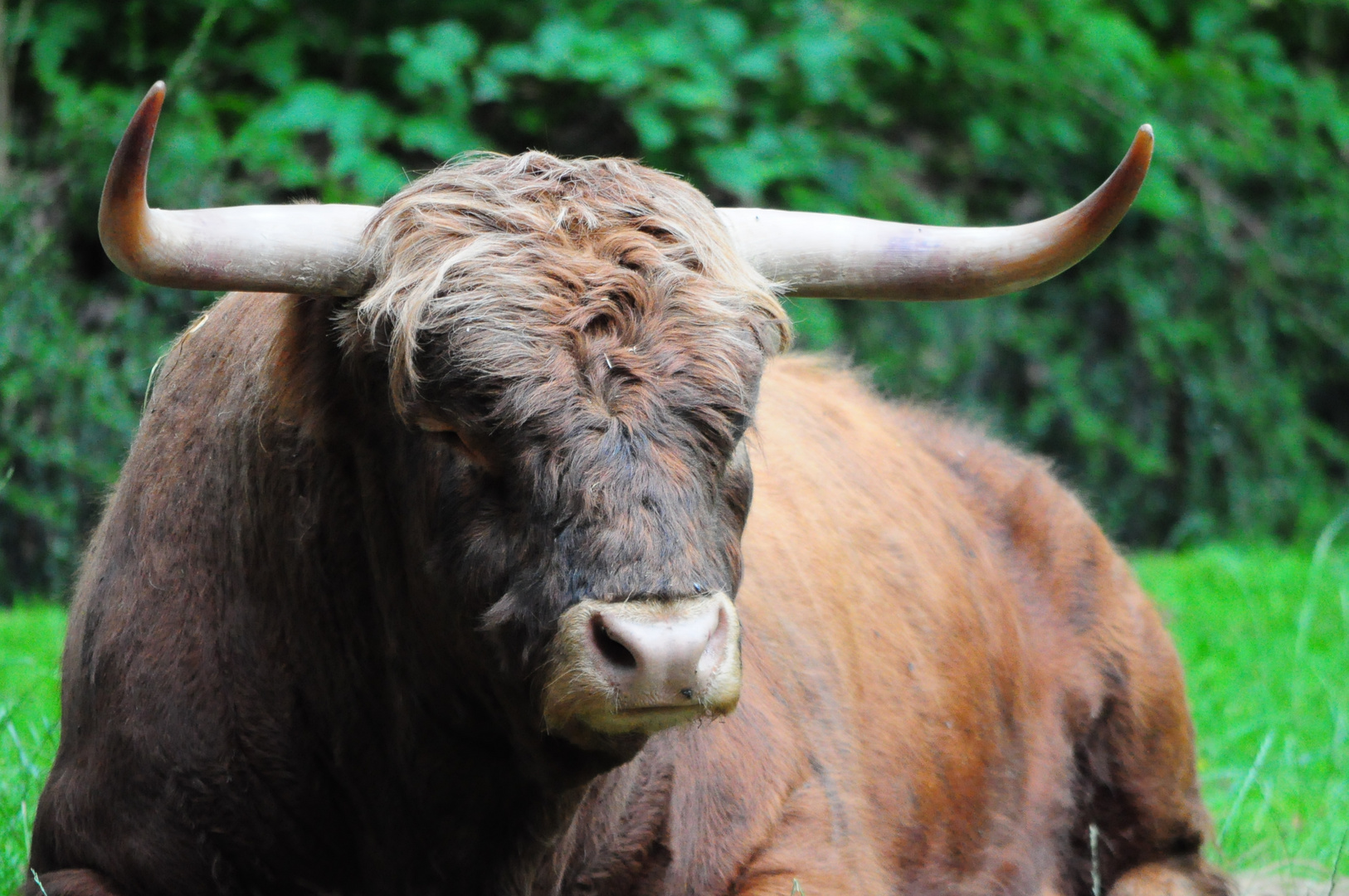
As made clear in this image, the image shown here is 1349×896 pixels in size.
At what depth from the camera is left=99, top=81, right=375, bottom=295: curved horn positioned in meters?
2.10

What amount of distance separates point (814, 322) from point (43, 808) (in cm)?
573

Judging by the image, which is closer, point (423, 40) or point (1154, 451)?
point (423, 40)

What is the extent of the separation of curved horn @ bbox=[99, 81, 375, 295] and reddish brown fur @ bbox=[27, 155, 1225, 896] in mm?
84

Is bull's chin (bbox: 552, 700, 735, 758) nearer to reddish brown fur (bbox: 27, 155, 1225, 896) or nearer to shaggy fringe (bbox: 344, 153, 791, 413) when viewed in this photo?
reddish brown fur (bbox: 27, 155, 1225, 896)

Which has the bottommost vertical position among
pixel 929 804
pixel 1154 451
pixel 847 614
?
pixel 1154 451

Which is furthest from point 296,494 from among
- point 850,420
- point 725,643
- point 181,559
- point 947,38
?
point 947,38

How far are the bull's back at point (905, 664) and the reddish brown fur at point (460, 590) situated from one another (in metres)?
0.02

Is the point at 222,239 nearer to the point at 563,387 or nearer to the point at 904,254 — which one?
the point at 563,387

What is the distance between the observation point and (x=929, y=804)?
3672 millimetres

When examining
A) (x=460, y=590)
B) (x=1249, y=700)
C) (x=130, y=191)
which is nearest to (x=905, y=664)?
(x=460, y=590)

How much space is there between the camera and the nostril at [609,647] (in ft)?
6.72

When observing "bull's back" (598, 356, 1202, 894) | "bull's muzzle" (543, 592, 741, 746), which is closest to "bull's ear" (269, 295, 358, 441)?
"bull's muzzle" (543, 592, 741, 746)

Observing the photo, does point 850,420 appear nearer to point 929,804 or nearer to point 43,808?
point 929,804

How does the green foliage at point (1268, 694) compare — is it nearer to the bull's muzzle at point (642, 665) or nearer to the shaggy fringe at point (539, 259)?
the bull's muzzle at point (642, 665)
